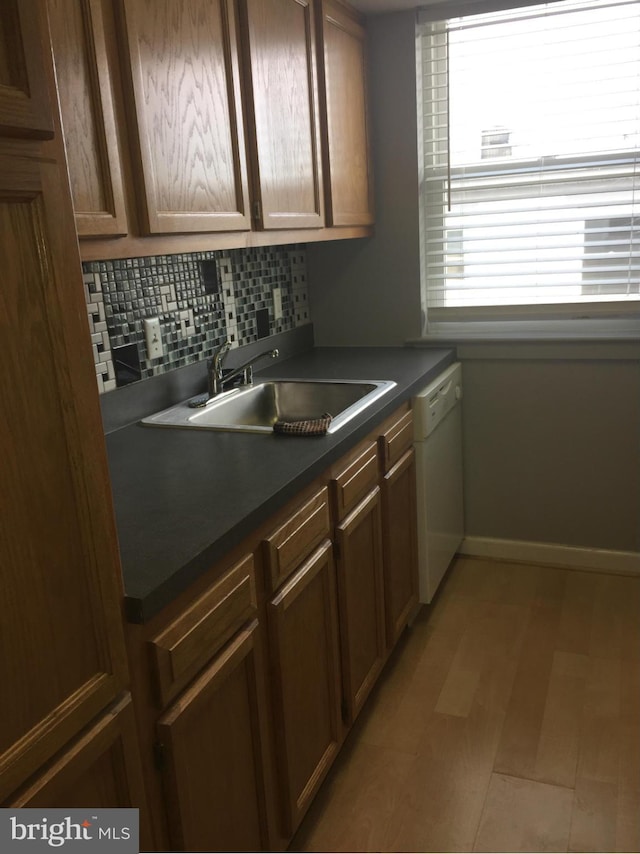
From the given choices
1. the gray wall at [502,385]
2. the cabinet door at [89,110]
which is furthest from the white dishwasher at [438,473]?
the cabinet door at [89,110]

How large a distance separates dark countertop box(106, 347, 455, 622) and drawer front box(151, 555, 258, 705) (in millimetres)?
68

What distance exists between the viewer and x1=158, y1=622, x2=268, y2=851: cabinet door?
3.82 feet

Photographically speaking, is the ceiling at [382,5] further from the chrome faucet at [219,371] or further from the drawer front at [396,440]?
the drawer front at [396,440]

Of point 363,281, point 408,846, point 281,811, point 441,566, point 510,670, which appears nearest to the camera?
point 281,811

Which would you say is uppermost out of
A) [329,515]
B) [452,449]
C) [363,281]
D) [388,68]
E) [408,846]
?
[388,68]

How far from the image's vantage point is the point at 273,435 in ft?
5.93

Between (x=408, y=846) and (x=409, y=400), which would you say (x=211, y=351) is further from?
(x=408, y=846)

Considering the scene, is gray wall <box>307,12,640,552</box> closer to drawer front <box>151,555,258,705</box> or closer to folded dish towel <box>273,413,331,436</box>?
folded dish towel <box>273,413,331,436</box>

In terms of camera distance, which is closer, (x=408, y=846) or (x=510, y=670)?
(x=408, y=846)

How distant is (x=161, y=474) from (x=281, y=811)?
2.50 ft

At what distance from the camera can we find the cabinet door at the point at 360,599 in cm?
185

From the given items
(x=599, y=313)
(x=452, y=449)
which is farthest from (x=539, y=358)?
(x=452, y=449)

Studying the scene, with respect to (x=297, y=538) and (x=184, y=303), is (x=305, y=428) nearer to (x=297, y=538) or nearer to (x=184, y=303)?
(x=297, y=538)

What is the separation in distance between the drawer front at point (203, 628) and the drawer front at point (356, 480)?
17.7 inches
